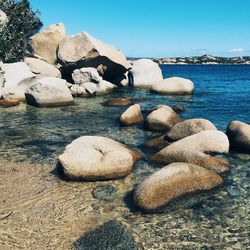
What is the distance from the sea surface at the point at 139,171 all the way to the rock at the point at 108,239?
0.68 feet

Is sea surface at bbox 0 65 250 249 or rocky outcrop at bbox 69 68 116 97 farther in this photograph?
rocky outcrop at bbox 69 68 116 97

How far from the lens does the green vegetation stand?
3484 centimetres

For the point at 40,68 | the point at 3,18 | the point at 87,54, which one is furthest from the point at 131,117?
the point at 3,18

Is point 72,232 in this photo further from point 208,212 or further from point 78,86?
point 78,86

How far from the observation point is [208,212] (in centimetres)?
887

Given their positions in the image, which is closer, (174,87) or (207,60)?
(174,87)

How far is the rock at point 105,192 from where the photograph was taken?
9609 millimetres

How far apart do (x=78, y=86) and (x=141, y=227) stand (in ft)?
75.8

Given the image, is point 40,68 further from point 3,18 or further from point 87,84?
point 3,18

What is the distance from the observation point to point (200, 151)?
11719 mm

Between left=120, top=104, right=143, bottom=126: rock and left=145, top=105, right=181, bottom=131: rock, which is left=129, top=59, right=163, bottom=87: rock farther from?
left=145, top=105, right=181, bottom=131: rock

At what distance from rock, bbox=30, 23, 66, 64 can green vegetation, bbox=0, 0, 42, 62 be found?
2.26 metres

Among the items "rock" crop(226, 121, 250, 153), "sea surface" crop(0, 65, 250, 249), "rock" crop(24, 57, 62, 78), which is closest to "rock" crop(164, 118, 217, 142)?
"rock" crop(226, 121, 250, 153)

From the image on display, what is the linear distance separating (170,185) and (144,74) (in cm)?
2880
